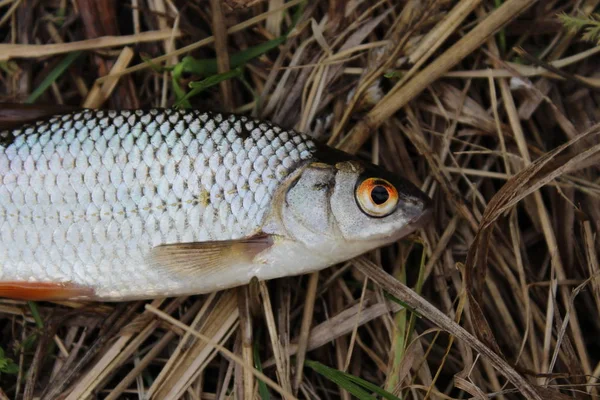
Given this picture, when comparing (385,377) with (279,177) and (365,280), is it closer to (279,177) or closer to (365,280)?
(365,280)

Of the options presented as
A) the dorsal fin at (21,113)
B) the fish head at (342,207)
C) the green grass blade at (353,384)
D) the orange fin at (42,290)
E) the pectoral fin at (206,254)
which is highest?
the dorsal fin at (21,113)

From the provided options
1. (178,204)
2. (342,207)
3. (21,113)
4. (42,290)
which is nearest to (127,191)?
(178,204)

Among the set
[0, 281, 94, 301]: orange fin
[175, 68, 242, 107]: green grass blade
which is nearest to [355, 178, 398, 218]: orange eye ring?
[175, 68, 242, 107]: green grass blade

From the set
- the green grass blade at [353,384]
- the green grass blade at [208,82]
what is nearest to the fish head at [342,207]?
the green grass blade at [353,384]

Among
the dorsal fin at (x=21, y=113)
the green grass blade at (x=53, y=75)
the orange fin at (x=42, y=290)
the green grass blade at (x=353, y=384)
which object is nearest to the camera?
the green grass blade at (x=353, y=384)

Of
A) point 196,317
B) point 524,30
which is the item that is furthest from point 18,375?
point 524,30

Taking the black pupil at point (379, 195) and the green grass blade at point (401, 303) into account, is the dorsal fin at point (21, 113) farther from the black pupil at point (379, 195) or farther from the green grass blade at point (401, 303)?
the green grass blade at point (401, 303)

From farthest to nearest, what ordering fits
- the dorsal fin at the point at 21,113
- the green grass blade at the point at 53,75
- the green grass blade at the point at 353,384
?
1. the green grass blade at the point at 53,75
2. the dorsal fin at the point at 21,113
3. the green grass blade at the point at 353,384
